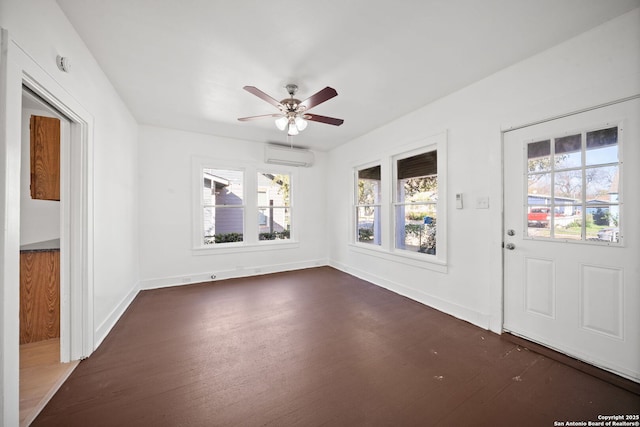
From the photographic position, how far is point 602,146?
6.43 feet

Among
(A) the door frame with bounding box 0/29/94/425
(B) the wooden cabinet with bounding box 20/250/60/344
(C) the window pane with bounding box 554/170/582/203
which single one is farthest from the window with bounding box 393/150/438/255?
(B) the wooden cabinet with bounding box 20/250/60/344

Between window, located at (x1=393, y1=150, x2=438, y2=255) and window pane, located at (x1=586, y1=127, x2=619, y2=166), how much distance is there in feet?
4.76

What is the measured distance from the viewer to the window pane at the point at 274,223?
203 inches

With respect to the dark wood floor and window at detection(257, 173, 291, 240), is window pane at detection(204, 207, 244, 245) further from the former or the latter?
the dark wood floor

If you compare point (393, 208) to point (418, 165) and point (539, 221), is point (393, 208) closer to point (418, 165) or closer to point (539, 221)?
point (418, 165)

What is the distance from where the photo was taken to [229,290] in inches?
156

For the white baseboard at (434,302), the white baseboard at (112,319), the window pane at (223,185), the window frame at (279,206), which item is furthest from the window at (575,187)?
the window pane at (223,185)

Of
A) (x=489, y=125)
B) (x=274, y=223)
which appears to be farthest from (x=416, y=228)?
(x=274, y=223)

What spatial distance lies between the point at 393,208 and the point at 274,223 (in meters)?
2.59

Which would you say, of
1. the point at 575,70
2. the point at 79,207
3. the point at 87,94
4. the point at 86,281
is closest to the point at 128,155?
the point at 87,94

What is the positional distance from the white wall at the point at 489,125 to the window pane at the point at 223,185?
9.86ft

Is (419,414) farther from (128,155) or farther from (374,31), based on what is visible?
(128,155)

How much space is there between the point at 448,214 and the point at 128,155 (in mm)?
4467

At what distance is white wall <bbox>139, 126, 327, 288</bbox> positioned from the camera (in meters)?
4.04
